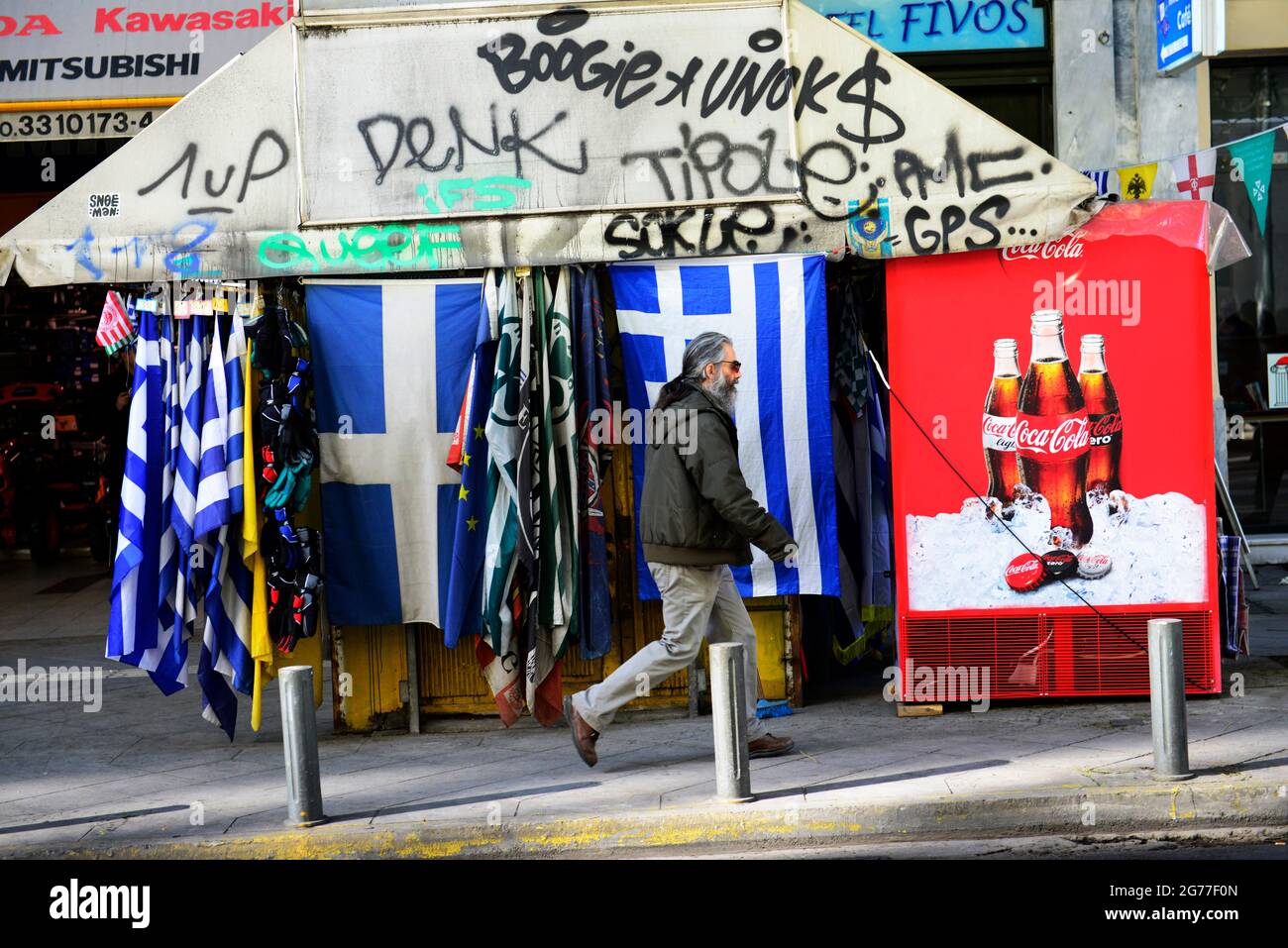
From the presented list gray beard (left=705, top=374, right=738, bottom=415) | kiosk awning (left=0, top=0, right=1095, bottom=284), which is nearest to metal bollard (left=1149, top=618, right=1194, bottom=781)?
gray beard (left=705, top=374, right=738, bottom=415)

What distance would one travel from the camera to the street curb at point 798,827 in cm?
605

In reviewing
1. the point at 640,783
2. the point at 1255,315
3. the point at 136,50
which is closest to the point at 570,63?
the point at 640,783

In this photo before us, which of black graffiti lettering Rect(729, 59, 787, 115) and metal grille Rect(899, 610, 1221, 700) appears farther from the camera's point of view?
metal grille Rect(899, 610, 1221, 700)

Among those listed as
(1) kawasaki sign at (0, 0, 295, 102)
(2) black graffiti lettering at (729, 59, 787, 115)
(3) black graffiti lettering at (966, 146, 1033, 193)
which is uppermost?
(1) kawasaki sign at (0, 0, 295, 102)

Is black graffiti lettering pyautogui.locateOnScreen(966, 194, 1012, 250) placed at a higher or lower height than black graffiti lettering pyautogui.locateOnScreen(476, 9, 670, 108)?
lower

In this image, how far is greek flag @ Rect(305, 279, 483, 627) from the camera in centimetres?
766

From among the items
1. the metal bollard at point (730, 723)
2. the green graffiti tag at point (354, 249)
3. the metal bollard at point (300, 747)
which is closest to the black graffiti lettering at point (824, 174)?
the green graffiti tag at point (354, 249)

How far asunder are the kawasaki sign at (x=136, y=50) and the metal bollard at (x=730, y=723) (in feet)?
26.3

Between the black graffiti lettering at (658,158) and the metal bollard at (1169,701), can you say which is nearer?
the metal bollard at (1169,701)

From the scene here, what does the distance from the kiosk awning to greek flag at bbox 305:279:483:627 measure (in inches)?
8.8

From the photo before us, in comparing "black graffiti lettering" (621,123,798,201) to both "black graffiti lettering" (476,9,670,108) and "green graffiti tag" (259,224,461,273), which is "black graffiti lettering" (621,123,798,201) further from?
"green graffiti tag" (259,224,461,273)

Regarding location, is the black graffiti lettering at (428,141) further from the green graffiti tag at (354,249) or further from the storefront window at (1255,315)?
the storefront window at (1255,315)

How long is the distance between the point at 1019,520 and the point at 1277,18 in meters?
6.34

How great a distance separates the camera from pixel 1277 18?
11.7 meters
